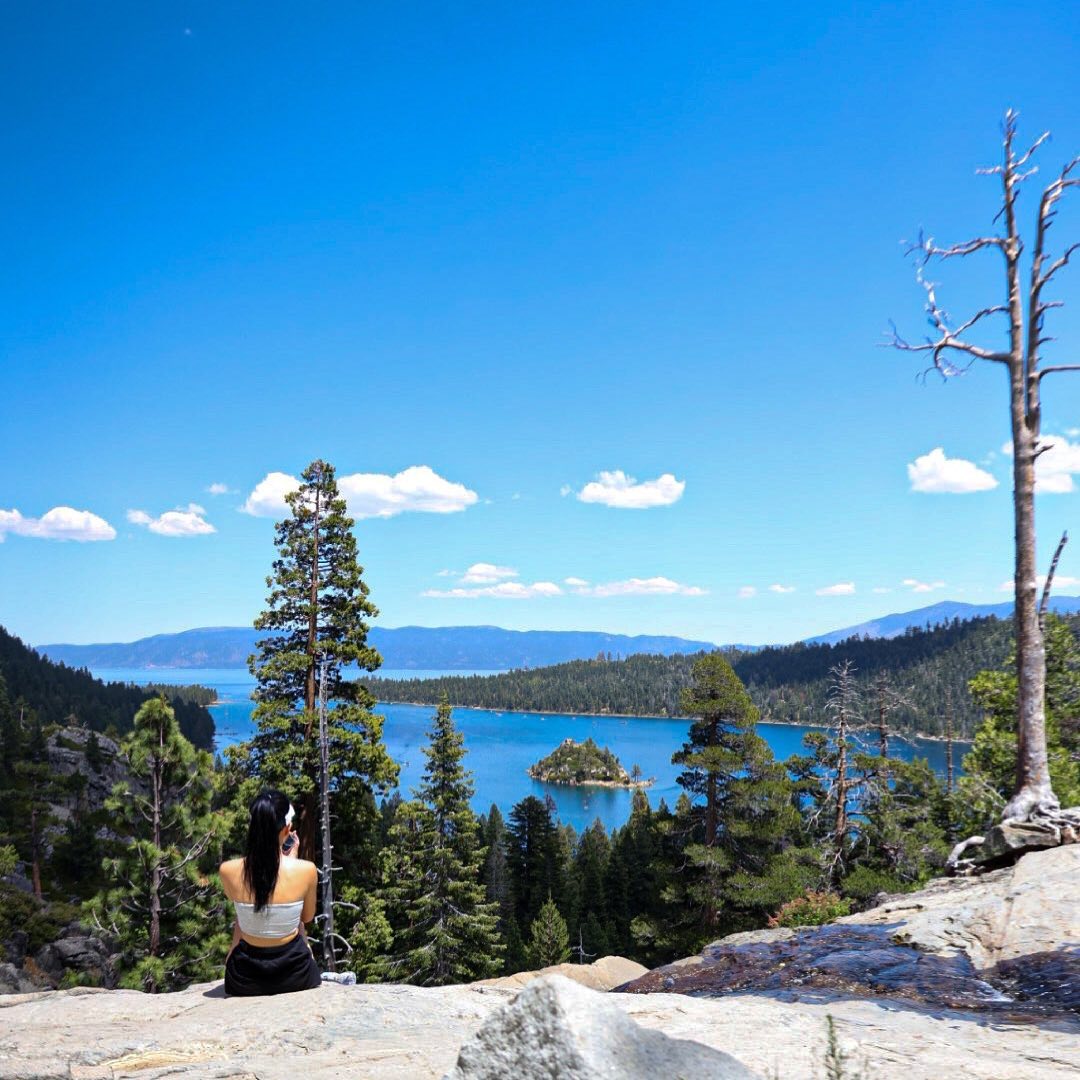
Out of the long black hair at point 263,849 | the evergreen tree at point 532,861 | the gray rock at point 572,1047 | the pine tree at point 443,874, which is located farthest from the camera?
the evergreen tree at point 532,861

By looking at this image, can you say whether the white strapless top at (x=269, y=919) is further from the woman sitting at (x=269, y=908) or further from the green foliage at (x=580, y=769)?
the green foliage at (x=580, y=769)

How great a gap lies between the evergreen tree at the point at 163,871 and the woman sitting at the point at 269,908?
38.7 ft

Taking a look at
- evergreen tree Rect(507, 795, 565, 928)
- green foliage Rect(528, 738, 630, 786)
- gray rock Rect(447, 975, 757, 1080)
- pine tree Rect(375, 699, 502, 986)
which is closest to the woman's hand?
gray rock Rect(447, 975, 757, 1080)

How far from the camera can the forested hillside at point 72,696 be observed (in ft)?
346

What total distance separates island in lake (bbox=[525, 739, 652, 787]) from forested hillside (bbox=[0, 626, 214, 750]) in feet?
244

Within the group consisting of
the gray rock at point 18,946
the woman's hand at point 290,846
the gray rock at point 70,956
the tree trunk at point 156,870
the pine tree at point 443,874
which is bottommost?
the gray rock at point 70,956

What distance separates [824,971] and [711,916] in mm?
19016

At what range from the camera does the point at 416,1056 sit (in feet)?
13.7

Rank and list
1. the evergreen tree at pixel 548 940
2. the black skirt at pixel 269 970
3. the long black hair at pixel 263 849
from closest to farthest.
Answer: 1. the long black hair at pixel 263 849
2. the black skirt at pixel 269 970
3. the evergreen tree at pixel 548 940

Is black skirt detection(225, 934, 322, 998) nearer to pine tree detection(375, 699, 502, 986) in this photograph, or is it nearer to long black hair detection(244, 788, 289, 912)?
long black hair detection(244, 788, 289, 912)

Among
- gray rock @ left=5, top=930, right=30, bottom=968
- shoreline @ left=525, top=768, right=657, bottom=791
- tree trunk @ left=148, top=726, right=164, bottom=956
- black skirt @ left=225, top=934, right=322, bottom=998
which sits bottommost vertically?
shoreline @ left=525, top=768, right=657, bottom=791

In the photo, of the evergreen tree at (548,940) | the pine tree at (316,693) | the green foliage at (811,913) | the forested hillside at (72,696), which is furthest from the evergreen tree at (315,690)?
the forested hillside at (72,696)

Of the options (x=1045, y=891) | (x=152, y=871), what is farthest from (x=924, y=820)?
(x=152, y=871)

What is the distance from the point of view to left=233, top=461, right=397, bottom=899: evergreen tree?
666 inches
